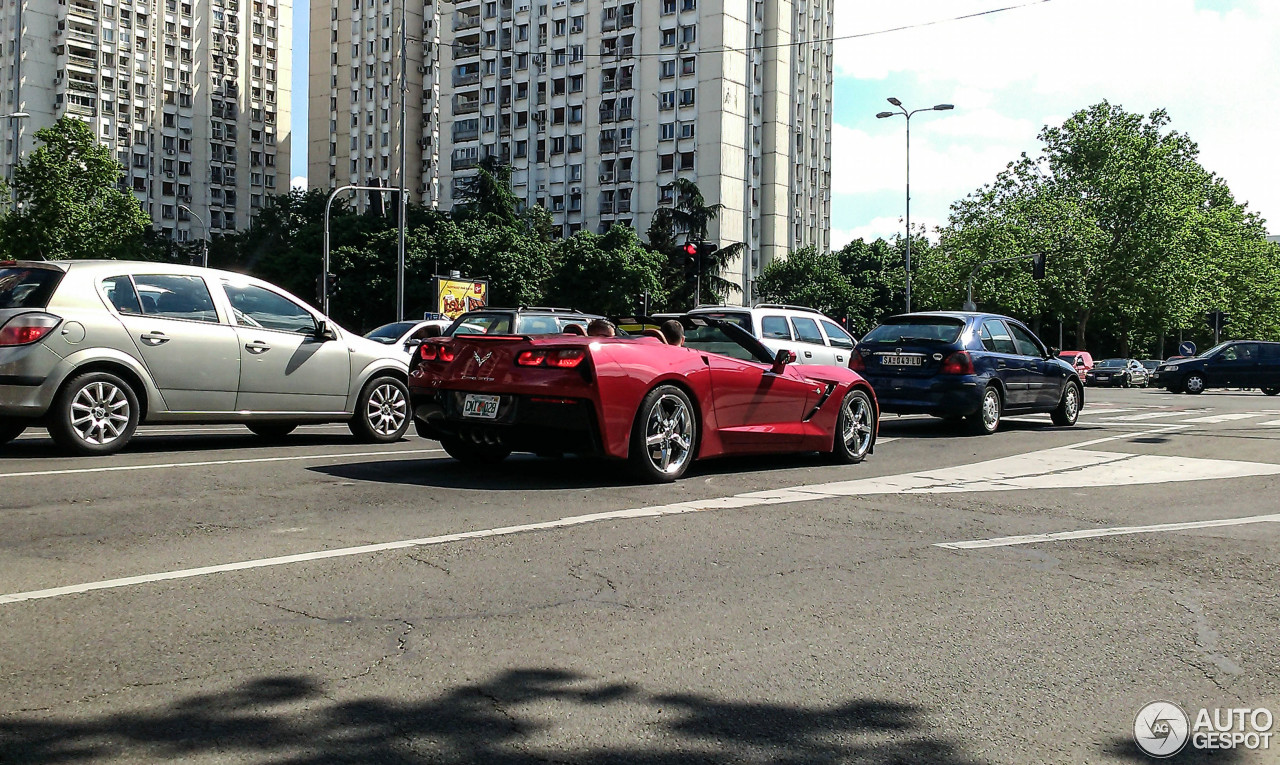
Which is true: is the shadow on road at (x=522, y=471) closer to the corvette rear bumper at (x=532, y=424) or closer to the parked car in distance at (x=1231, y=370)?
the corvette rear bumper at (x=532, y=424)

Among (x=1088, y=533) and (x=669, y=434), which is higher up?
(x=669, y=434)

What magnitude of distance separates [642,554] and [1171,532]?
3360mm

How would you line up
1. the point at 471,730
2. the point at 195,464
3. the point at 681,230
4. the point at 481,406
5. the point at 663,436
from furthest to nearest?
1. the point at 681,230
2. the point at 195,464
3. the point at 663,436
4. the point at 481,406
5. the point at 471,730

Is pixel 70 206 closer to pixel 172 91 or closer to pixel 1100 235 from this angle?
pixel 1100 235

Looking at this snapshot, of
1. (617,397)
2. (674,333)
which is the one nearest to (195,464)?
(617,397)

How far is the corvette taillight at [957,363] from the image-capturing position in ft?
46.1

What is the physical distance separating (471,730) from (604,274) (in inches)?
2418

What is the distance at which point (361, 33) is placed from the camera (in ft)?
346

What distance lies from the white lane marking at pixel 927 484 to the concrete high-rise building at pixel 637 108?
241 feet

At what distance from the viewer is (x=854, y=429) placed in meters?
10.5

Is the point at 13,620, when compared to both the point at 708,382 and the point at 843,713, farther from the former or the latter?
the point at 708,382

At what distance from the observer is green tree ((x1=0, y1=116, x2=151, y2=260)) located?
51781 mm

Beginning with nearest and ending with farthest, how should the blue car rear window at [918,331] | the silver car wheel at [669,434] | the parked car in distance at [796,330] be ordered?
the silver car wheel at [669,434] → the blue car rear window at [918,331] → the parked car in distance at [796,330]

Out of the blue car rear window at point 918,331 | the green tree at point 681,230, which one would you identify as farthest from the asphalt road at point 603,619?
the green tree at point 681,230
